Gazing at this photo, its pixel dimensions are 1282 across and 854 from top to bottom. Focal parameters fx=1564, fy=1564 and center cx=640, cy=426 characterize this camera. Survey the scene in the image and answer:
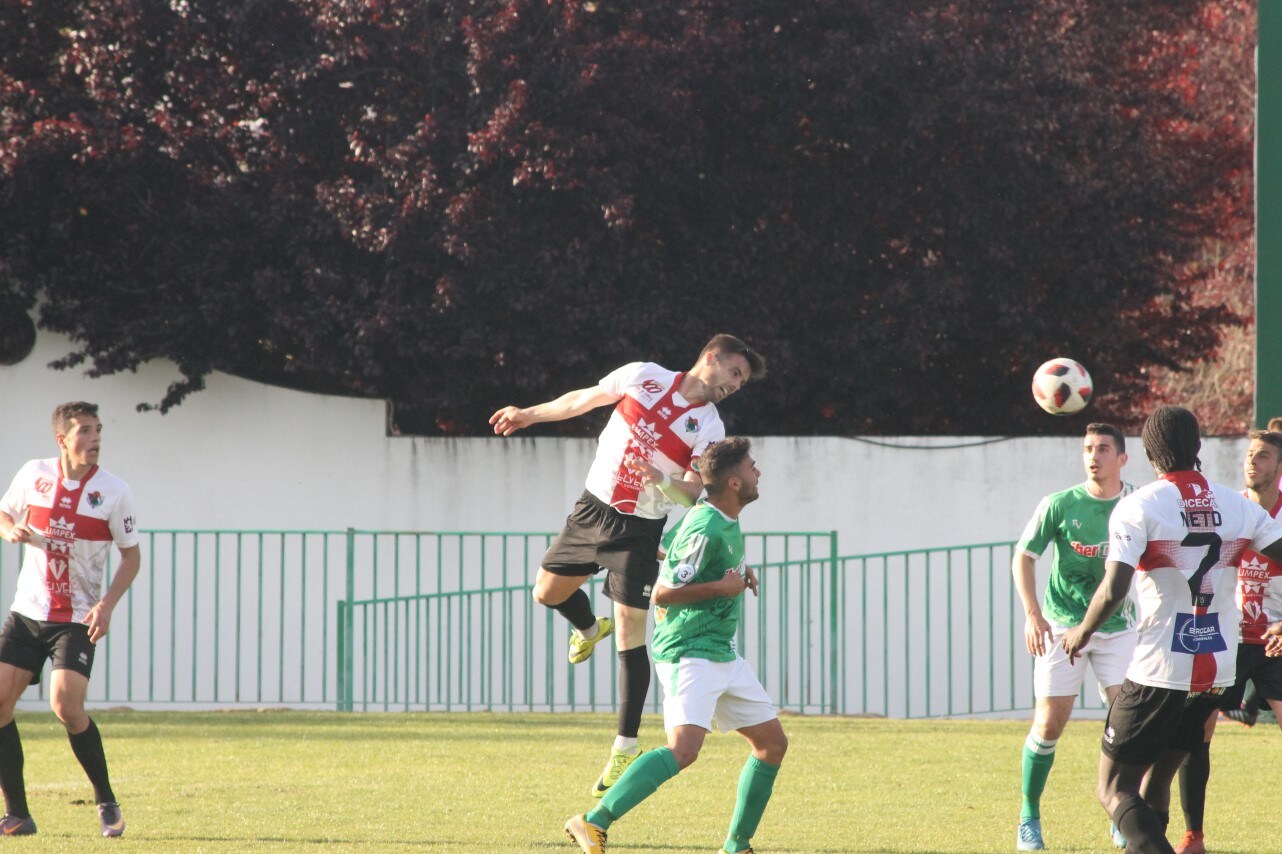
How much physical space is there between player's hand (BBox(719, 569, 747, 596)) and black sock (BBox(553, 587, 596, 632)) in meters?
2.43

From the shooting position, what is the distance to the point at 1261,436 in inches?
270

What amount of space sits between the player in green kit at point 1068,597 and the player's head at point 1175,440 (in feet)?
4.39

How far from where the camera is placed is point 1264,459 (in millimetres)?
6809

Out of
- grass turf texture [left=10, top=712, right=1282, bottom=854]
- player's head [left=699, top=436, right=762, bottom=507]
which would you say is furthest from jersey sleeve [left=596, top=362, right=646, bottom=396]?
grass turf texture [left=10, top=712, right=1282, bottom=854]

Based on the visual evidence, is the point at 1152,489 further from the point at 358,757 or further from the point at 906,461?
the point at 906,461

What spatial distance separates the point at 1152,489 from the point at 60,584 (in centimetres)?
497

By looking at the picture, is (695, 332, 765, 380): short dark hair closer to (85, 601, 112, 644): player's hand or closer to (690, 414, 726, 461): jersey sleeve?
(690, 414, 726, 461): jersey sleeve

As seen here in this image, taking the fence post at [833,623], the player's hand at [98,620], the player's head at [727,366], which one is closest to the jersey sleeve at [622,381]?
the player's head at [727,366]

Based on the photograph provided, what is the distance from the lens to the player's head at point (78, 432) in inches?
291

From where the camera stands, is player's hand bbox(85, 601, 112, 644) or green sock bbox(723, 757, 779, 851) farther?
player's hand bbox(85, 601, 112, 644)

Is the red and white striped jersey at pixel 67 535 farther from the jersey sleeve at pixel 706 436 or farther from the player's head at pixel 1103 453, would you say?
the player's head at pixel 1103 453

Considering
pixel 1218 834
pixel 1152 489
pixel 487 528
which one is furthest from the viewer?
pixel 487 528

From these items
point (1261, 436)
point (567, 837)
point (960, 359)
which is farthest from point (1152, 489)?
point (960, 359)

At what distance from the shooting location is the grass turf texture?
728 cm
